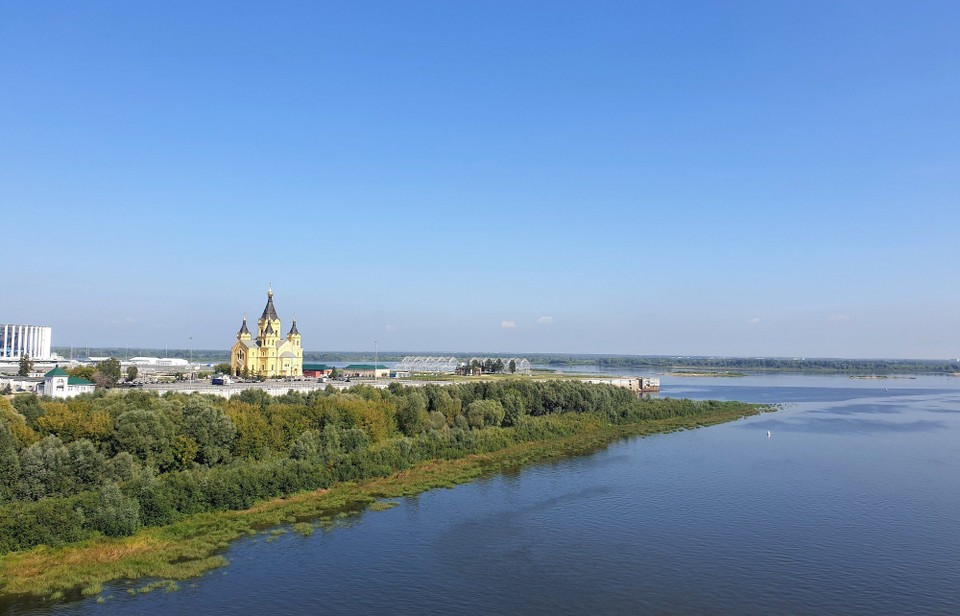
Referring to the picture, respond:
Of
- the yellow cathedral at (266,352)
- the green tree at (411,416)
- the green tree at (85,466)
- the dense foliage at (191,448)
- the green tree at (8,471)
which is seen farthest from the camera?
the yellow cathedral at (266,352)

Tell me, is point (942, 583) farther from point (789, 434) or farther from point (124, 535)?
point (789, 434)

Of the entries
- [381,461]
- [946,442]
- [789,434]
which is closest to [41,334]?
[381,461]

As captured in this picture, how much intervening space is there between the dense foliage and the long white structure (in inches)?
4113

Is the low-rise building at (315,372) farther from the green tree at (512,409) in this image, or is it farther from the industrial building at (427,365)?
the green tree at (512,409)

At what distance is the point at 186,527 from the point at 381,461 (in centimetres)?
1176

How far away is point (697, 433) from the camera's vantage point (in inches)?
2192

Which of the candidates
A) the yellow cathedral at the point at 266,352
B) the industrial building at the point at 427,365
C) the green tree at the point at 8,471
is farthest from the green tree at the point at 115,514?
the industrial building at the point at 427,365

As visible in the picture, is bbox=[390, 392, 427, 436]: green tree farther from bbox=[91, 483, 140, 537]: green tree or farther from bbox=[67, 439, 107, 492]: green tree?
bbox=[91, 483, 140, 537]: green tree

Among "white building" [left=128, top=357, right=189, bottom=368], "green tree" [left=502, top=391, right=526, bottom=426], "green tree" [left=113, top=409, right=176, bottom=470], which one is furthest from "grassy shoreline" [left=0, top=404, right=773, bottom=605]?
"white building" [left=128, top=357, right=189, bottom=368]

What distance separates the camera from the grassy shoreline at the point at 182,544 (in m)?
20.1

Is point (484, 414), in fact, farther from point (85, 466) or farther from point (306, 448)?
point (85, 466)

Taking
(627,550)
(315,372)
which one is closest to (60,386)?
(315,372)

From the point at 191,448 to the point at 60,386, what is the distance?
20.7 metres

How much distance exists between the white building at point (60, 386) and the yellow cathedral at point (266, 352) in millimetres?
24251
